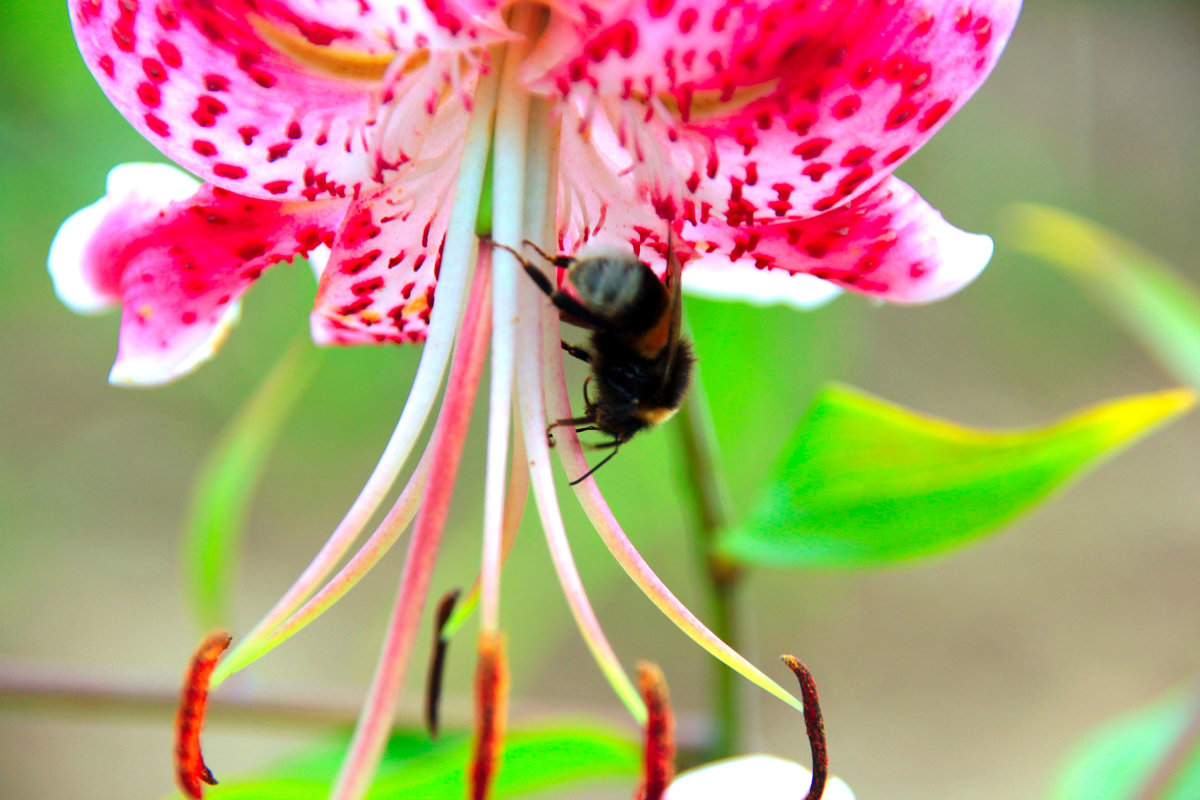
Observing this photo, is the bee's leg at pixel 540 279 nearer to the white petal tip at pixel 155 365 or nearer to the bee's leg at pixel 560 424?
the bee's leg at pixel 560 424

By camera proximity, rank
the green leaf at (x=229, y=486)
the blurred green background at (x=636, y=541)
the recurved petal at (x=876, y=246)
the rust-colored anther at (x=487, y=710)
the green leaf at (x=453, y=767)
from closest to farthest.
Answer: the rust-colored anther at (x=487, y=710) → the recurved petal at (x=876, y=246) → the green leaf at (x=453, y=767) → the green leaf at (x=229, y=486) → the blurred green background at (x=636, y=541)

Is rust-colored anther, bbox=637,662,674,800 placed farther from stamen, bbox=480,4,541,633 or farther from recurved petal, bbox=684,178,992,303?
recurved petal, bbox=684,178,992,303

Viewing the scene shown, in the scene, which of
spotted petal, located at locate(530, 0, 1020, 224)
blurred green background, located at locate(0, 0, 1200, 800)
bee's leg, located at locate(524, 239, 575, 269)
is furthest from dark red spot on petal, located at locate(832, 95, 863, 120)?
blurred green background, located at locate(0, 0, 1200, 800)

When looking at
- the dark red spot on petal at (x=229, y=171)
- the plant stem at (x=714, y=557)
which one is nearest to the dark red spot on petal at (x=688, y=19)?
the dark red spot on petal at (x=229, y=171)

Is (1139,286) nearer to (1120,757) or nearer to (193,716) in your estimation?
(1120,757)

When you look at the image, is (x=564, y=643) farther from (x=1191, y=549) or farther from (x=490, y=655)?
(x=490, y=655)

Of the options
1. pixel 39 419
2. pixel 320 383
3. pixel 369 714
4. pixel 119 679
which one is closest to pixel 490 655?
pixel 369 714
